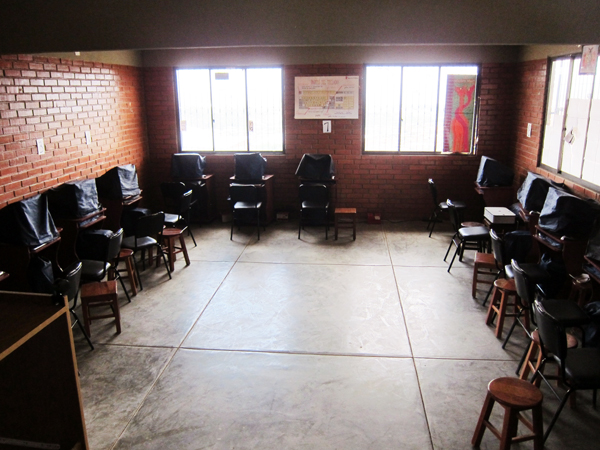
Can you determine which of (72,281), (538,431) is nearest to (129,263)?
(72,281)

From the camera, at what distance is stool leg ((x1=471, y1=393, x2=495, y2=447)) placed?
9.63 feet

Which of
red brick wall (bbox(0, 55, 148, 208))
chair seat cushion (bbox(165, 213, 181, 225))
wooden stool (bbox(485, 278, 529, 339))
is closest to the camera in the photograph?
wooden stool (bbox(485, 278, 529, 339))

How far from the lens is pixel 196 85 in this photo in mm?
8016

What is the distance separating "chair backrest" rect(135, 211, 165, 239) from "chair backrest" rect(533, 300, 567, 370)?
154 inches

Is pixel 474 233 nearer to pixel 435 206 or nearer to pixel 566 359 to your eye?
pixel 435 206

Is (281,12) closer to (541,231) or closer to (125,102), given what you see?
(541,231)

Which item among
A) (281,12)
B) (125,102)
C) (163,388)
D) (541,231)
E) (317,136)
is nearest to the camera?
(281,12)

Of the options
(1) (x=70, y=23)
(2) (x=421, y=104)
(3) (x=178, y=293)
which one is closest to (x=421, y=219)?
(2) (x=421, y=104)

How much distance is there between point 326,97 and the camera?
7.76 metres

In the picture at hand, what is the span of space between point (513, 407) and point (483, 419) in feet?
0.91

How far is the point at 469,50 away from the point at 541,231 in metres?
3.76

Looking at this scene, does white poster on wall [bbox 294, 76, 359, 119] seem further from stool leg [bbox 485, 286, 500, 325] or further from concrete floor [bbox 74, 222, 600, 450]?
stool leg [bbox 485, 286, 500, 325]

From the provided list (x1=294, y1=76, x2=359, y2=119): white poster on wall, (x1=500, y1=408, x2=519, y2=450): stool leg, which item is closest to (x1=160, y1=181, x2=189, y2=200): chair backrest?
(x1=294, y1=76, x2=359, y2=119): white poster on wall

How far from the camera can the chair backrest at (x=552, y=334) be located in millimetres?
2953
